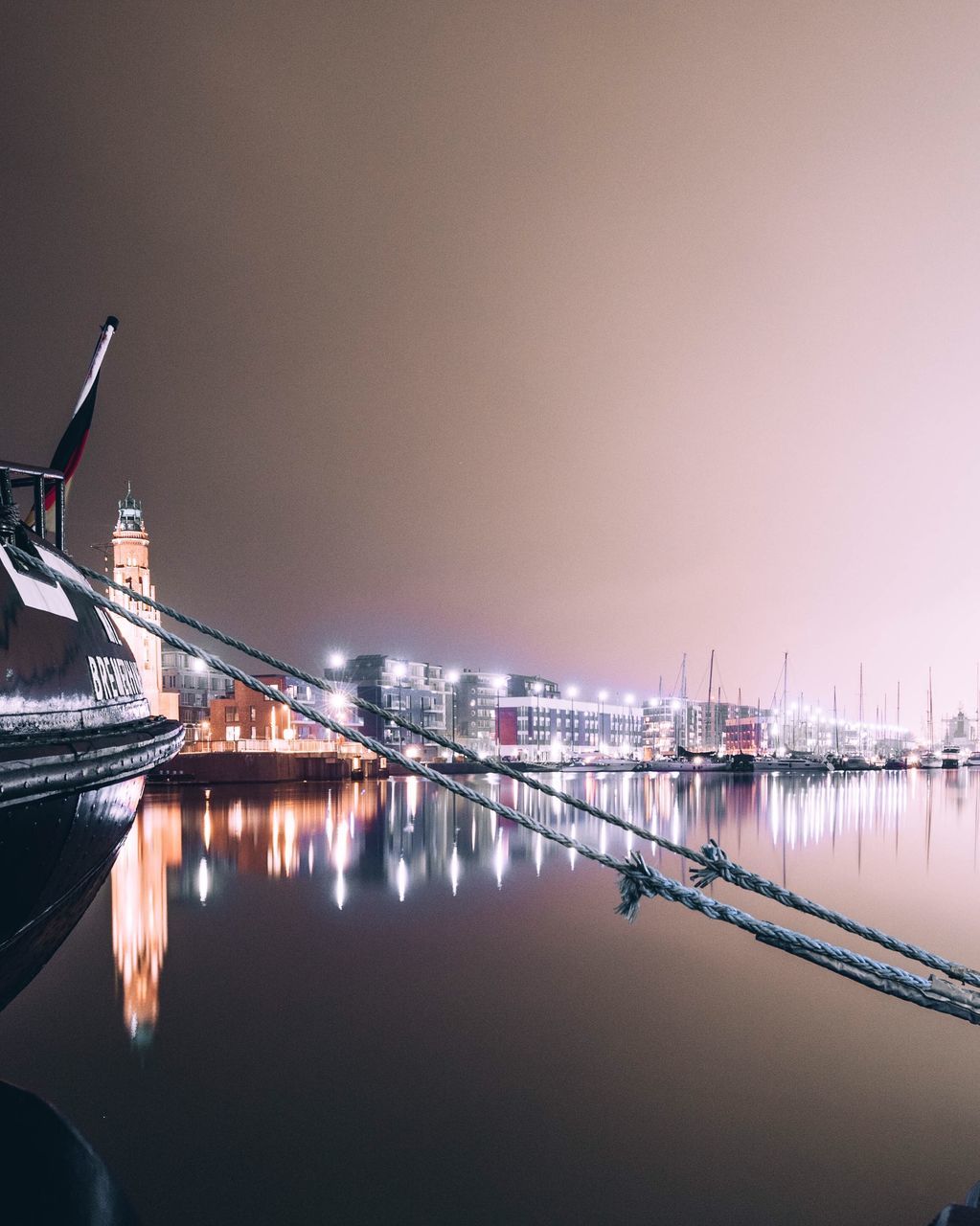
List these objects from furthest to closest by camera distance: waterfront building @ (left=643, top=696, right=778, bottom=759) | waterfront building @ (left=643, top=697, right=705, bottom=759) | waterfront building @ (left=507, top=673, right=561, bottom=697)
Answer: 1. waterfront building @ (left=643, top=696, right=778, bottom=759)
2. waterfront building @ (left=643, top=697, right=705, bottom=759)
3. waterfront building @ (left=507, top=673, right=561, bottom=697)

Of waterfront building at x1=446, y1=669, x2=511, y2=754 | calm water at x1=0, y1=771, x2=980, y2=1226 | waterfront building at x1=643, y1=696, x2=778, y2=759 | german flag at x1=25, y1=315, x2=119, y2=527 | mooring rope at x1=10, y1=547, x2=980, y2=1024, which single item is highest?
german flag at x1=25, y1=315, x2=119, y2=527

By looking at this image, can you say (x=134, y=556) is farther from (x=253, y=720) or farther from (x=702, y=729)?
(x=702, y=729)

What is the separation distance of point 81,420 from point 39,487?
2.23 m

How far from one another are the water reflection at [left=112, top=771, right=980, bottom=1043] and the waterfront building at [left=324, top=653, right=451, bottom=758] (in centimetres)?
6623

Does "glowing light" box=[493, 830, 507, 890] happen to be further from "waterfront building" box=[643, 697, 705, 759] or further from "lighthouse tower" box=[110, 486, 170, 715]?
"waterfront building" box=[643, 697, 705, 759]

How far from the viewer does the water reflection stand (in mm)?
14711

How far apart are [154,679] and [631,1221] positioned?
Result: 73.6 meters

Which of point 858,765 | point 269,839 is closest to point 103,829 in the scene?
point 269,839

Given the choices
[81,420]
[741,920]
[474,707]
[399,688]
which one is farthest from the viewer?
[474,707]

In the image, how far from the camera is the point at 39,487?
5027mm

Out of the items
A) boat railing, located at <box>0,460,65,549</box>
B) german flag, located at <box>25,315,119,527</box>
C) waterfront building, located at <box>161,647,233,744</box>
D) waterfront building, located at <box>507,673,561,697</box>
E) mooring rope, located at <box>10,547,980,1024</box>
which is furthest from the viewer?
waterfront building, located at <box>507,673,561,697</box>

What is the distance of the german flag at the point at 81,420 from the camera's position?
6.75 m

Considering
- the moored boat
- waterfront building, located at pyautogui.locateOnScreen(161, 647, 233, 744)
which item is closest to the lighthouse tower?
waterfront building, located at pyautogui.locateOnScreen(161, 647, 233, 744)

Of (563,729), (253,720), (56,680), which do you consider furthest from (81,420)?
(563,729)
